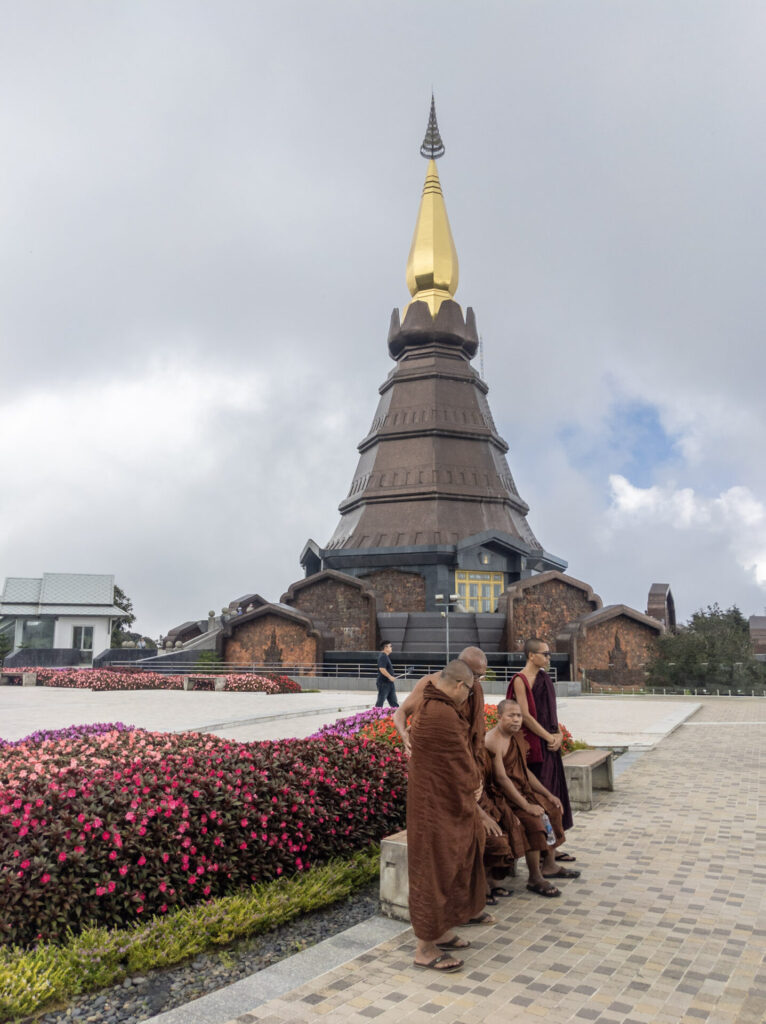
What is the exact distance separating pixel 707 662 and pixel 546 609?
18.8 feet

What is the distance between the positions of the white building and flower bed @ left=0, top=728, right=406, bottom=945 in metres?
34.4

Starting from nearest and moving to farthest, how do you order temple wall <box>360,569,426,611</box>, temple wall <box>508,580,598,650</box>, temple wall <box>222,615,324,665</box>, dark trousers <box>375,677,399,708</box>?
1. dark trousers <box>375,677,399,708</box>
2. temple wall <box>508,580,598,650</box>
3. temple wall <box>222,615,324,665</box>
4. temple wall <box>360,569,426,611</box>

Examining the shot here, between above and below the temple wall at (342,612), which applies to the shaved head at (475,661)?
below

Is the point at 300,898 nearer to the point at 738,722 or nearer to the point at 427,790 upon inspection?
the point at 427,790

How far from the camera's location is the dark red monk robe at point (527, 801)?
4973 millimetres

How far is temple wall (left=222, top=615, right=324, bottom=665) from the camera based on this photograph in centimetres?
2850

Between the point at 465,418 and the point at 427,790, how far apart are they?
31.7m

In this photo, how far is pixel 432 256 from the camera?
37.5 metres

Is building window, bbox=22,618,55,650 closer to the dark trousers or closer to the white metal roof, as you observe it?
the white metal roof

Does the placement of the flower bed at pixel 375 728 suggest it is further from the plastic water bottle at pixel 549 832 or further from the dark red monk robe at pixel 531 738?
the plastic water bottle at pixel 549 832

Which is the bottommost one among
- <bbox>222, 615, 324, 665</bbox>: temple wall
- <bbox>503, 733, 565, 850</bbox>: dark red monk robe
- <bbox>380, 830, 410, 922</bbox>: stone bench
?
<bbox>380, 830, 410, 922</bbox>: stone bench

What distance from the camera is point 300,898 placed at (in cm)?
468

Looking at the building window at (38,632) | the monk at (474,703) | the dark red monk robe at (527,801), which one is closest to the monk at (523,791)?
the dark red monk robe at (527,801)

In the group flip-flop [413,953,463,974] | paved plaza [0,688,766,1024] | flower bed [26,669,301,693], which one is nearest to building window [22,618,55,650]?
flower bed [26,669,301,693]
